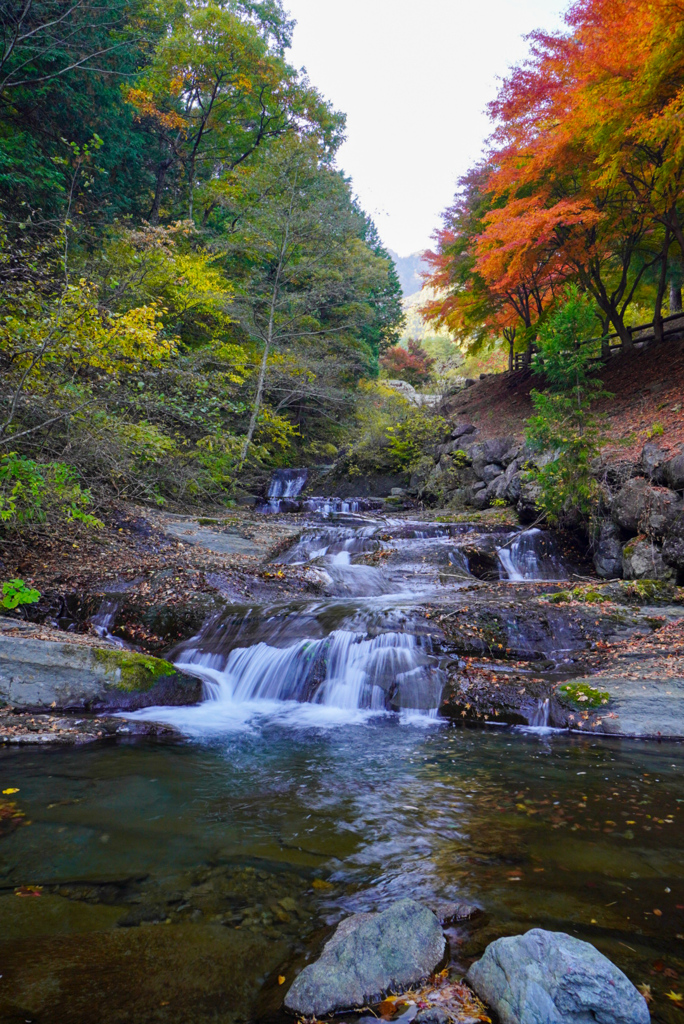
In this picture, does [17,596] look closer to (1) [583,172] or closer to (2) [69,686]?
(2) [69,686]

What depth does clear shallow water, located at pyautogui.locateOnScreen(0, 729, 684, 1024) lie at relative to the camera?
2240 millimetres

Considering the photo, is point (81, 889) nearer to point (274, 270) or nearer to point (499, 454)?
point (499, 454)

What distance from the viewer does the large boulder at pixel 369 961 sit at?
208 centimetres

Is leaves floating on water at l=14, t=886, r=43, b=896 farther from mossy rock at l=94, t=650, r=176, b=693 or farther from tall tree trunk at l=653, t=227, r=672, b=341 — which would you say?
tall tree trunk at l=653, t=227, r=672, b=341

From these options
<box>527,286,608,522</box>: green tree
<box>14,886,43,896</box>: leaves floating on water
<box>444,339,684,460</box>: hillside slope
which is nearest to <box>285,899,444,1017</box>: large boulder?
<box>14,886,43,896</box>: leaves floating on water

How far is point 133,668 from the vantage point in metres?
6.05

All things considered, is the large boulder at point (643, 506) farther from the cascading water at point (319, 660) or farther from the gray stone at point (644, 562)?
the cascading water at point (319, 660)

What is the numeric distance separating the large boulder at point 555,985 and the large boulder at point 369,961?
0.26m

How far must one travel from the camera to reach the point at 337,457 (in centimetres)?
2258

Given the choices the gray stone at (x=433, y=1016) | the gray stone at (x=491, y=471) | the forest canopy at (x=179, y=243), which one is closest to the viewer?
the gray stone at (x=433, y=1016)

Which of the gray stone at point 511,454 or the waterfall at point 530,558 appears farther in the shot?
the gray stone at point 511,454

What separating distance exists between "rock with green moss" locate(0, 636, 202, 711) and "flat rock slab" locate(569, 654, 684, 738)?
187 inches

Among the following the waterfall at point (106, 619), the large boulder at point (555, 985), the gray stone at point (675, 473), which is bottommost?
the large boulder at point (555, 985)

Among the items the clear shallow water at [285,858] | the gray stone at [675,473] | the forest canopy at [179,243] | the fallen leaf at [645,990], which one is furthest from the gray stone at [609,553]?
the fallen leaf at [645,990]
